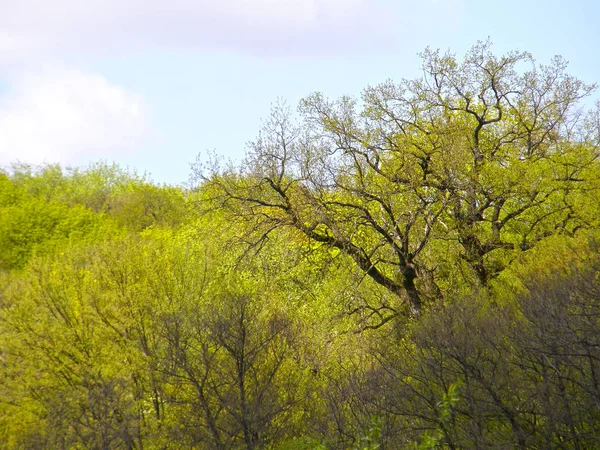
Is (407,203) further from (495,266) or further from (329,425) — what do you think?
(329,425)

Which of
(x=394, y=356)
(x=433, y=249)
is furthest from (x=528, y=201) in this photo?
(x=394, y=356)

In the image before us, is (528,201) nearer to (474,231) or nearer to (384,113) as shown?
(474,231)

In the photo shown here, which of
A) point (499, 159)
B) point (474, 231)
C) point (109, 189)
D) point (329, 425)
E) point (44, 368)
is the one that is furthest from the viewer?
point (109, 189)

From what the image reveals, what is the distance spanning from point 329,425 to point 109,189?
67.2 m

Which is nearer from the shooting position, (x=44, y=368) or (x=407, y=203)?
(x=407, y=203)

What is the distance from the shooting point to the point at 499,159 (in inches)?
823

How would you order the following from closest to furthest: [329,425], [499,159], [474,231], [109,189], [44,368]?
[329,425] → [474,231] → [499,159] → [44,368] → [109,189]

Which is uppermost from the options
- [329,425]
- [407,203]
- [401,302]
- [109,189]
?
[109,189]

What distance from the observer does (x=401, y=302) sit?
67.8 ft

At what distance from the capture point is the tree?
19562 mm

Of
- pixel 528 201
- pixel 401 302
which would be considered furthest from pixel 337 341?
pixel 528 201

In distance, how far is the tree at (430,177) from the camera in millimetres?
19562

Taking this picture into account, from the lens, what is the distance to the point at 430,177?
20234mm

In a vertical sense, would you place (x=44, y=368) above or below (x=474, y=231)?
below
